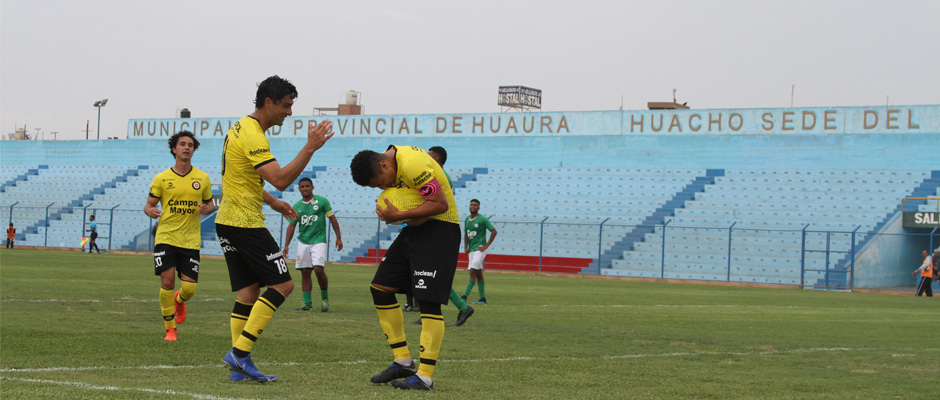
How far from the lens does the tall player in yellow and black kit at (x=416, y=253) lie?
21.7 ft

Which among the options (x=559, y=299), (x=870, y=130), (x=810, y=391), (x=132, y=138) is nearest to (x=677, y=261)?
(x=870, y=130)

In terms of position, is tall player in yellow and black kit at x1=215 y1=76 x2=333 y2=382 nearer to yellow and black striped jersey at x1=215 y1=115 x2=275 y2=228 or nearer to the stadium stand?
yellow and black striped jersey at x1=215 y1=115 x2=275 y2=228

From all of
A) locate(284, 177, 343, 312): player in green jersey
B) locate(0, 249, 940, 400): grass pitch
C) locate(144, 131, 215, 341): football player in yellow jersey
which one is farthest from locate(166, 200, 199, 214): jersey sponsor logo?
locate(284, 177, 343, 312): player in green jersey

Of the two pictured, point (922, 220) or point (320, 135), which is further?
point (922, 220)

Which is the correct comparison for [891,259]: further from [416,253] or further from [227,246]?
[227,246]

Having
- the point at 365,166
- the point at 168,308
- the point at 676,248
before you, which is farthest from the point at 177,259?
the point at 676,248

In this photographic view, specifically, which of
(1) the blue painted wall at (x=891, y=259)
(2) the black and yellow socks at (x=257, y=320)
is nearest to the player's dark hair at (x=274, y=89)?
(2) the black and yellow socks at (x=257, y=320)

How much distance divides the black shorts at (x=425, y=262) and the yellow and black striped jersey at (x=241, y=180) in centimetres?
101

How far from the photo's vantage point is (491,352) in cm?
909

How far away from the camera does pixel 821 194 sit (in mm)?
34469

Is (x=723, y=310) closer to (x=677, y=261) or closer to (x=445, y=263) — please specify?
(x=445, y=263)

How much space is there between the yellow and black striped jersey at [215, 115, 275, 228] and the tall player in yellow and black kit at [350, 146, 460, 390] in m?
0.84

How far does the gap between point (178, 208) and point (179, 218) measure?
0.11 m

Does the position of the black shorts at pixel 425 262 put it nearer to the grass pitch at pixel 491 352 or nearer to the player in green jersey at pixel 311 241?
the grass pitch at pixel 491 352
